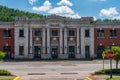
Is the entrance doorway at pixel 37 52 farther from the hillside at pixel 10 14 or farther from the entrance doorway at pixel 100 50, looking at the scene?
the hillside at pixel 10 14

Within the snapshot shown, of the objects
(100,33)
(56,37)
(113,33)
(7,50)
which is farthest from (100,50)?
(7,50)

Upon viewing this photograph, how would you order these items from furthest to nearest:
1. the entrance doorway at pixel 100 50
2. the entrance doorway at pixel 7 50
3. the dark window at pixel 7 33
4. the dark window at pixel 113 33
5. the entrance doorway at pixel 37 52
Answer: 1. the dark window at pixel 7 33
2. the dark window at pixel 113 33
3. the entrance doorway at pixel 7 50
4. the entrance doorway at pixel 100 50
5. the entrance doorway at pixel 37 52

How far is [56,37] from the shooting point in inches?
3046

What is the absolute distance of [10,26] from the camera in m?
78.3

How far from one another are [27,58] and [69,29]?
10304mm

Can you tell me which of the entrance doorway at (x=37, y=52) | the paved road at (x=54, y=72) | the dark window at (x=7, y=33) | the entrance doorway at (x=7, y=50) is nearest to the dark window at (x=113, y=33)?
the entrance doorway at (x=37, y=52)

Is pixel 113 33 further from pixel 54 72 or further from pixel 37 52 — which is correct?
pixel 54 72

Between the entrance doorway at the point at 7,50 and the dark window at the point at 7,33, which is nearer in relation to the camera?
the entrance doorway at the point at 7,50

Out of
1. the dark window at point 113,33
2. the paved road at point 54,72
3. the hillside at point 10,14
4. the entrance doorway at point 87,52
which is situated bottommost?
the paved road at point 54,72

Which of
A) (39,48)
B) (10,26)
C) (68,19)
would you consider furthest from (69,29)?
(10,26)

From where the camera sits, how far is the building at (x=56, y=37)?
76.9 m

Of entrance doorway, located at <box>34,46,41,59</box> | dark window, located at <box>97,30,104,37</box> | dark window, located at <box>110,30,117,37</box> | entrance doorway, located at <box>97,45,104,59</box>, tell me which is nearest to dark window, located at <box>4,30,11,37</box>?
entrance doorway, located at <box>34,46,41,59</box>

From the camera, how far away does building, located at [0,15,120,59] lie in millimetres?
76875

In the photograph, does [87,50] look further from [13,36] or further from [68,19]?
[13,36]
